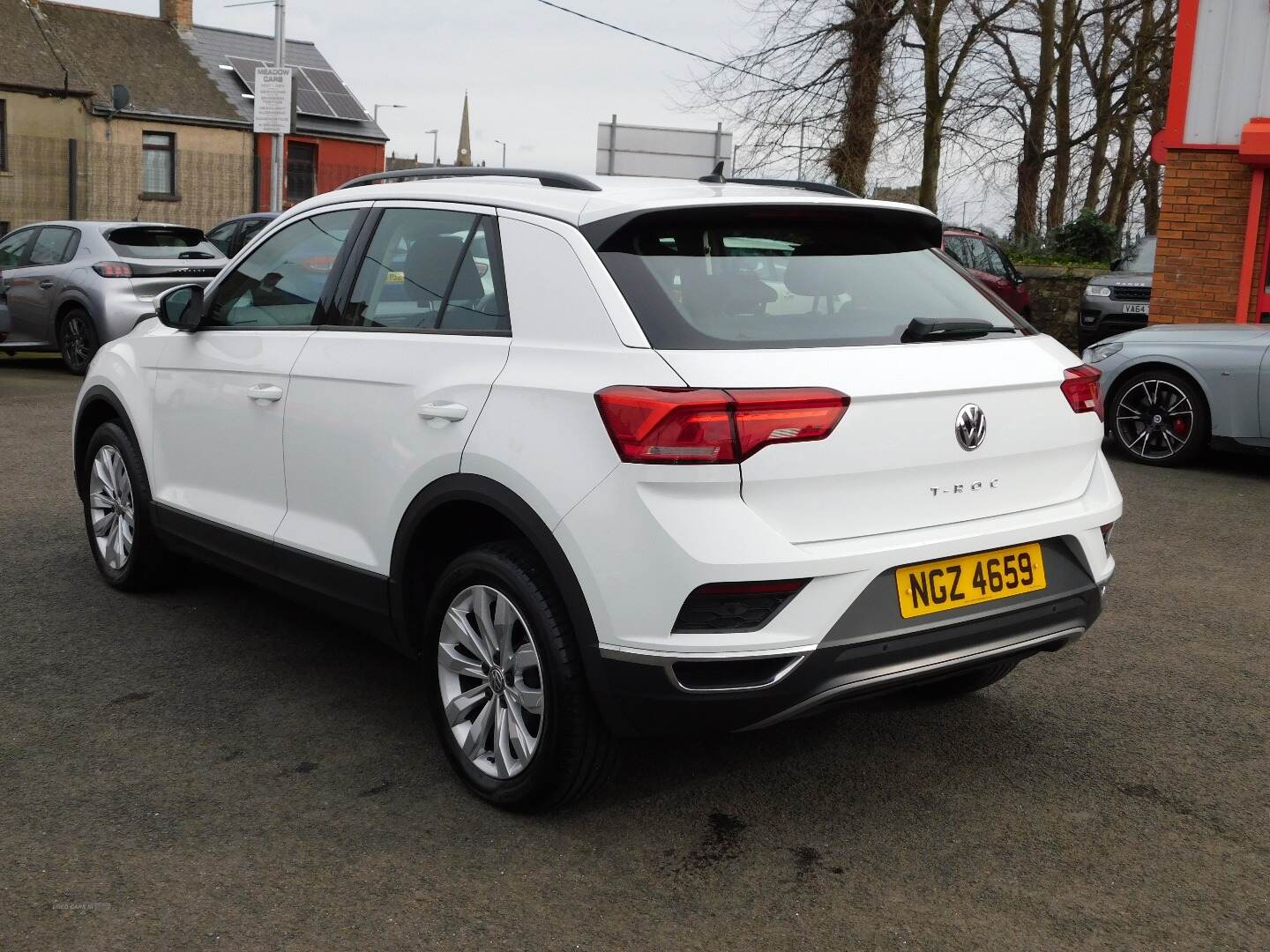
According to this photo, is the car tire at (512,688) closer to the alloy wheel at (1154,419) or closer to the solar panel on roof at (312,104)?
the alloy wheel at (1154,419)

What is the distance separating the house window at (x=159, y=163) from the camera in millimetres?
40781

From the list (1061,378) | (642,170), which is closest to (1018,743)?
(1061,378)

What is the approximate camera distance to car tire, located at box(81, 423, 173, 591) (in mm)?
5625

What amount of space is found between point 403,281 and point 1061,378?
76.9 inches

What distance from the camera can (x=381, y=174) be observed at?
499 centimetres

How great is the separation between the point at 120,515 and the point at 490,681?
280 centimetres

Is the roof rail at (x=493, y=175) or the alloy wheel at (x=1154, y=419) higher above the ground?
the roof rail at (x=493, y=175)

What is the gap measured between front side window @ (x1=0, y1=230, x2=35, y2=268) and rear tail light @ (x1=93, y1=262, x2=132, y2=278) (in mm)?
1730

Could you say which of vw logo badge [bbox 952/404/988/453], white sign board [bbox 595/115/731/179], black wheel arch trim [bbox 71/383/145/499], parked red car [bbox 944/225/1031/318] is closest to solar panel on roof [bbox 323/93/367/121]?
white sign board [bbox 595/115/731/179]

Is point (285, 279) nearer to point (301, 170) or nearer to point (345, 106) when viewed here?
point (301, 170)

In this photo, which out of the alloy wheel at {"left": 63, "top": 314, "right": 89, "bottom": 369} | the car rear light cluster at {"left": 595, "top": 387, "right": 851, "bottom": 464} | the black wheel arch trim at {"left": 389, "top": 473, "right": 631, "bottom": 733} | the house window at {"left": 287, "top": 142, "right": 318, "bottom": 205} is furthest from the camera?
the house window at {"left": 287, "top": 142, "right": 318, "bottom": 205}

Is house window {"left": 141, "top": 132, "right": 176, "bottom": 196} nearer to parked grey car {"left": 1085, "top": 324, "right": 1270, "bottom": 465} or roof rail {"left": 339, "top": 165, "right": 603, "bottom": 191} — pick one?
parked grey car {"left": 1085, "top": 324, "right": 1270, "bottom": 465}

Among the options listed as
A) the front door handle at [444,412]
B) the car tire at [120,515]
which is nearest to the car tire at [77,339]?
the car tire at [120,515]

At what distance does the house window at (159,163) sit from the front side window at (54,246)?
27.2m
